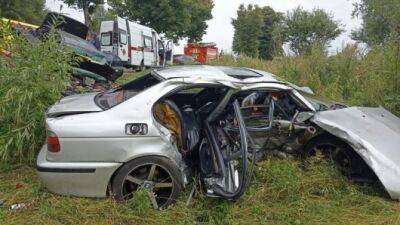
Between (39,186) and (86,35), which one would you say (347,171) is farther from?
(86,35)

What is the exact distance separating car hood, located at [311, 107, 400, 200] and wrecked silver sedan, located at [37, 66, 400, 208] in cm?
1

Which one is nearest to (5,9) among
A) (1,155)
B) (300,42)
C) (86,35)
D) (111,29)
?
(111,29)

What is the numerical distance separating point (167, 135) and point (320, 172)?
6.03 feet

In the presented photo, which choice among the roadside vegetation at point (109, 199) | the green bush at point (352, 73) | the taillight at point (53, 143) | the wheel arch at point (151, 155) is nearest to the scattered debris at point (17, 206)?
the roadside vegetation at point (109, 199)

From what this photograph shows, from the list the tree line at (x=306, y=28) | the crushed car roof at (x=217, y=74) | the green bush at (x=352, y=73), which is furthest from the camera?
the tree line at (x=306, y=28)

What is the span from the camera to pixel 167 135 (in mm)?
4387

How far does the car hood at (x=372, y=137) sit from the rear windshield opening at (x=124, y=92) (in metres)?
1.97

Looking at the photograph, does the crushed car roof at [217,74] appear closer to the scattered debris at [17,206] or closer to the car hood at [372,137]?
the car hood at [372,137]

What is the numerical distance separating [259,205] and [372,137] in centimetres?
153

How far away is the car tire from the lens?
4.21 m

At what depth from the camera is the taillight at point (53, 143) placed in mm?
4094

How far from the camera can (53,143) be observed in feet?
13.5

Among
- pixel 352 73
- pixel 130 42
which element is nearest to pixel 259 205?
pixel 352 73

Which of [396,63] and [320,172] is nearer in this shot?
[320,172]
